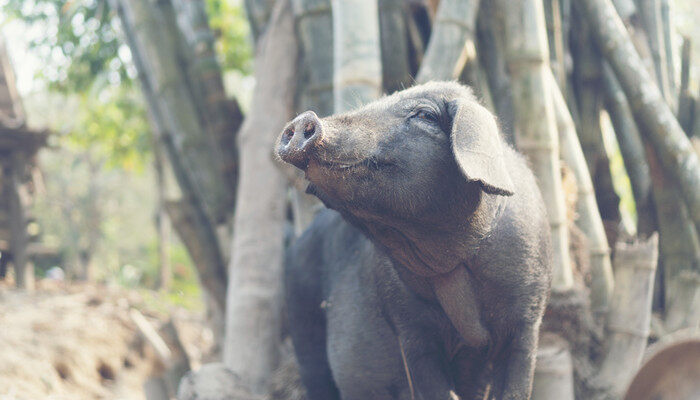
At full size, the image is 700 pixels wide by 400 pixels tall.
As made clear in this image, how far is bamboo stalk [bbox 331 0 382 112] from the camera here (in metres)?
3.32

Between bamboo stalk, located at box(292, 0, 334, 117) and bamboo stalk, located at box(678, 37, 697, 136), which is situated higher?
bamboo stalk, located at box(292, 0, 334, 117)

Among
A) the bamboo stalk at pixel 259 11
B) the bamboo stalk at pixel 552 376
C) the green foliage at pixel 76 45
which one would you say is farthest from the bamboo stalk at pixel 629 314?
the green foliage at pixel 76 45

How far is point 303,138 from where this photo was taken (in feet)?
6.30

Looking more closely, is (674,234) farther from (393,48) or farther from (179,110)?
(179,110)

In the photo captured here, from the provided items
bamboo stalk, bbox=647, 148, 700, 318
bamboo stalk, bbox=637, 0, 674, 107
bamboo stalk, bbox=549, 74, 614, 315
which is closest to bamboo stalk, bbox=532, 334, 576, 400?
bamboo stalk, bbox=549, 74, 614, 315

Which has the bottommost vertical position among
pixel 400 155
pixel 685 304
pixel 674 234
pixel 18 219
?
pixel 18 219

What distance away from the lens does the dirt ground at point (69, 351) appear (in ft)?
17.3

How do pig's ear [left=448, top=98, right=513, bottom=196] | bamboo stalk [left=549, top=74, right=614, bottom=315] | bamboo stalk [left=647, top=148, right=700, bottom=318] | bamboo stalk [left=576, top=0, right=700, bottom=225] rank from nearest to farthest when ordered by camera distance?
1. pig's ear [left=448, top=98, right=513, bottom=196]
2. bamboo stalk [left=549, top=74, right=614, bottom=315]
3. bamboo stalk [left=576, top=0, right=700, bottom=225]
4. bamboo stalk [left=647, top=148, right=700, bottom=318]

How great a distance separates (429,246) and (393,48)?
2160 millimetres

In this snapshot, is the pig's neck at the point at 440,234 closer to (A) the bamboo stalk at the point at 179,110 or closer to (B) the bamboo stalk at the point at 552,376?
(B) the bamboo stalk at the point at 552,376

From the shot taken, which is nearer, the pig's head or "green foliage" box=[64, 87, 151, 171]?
the pig's head

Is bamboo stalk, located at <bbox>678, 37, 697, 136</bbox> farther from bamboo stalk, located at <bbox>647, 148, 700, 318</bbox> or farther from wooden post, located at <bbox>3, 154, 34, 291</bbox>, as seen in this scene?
wooden post, located at <bbox>3, 154, 34, 291</bbox>

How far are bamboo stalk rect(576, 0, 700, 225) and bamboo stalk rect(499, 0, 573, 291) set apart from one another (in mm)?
850

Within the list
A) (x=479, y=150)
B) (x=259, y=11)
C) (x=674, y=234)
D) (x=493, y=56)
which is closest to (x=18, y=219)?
(x=259, y=11)
